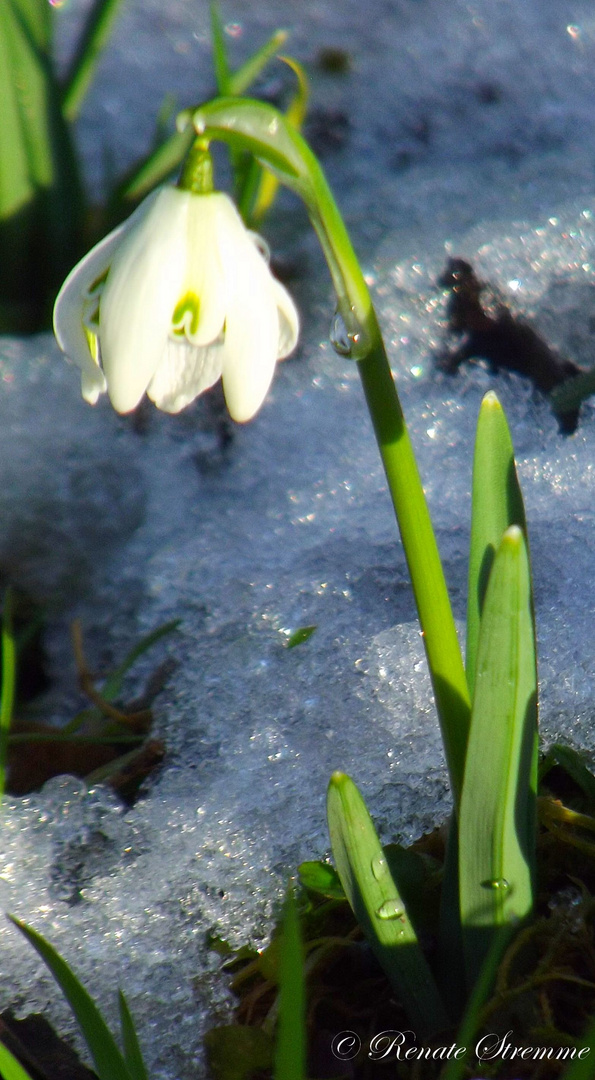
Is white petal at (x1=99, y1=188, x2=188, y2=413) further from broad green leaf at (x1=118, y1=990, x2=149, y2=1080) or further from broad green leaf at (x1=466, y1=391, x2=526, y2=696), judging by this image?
broad green leaf at (x1=118, y1=990, x2=149, y2=1080)

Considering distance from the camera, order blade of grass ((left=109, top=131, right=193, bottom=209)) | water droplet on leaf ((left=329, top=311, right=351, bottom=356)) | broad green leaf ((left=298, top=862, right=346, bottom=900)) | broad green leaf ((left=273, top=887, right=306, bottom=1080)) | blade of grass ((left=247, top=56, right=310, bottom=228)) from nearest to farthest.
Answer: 1. broad green leaf ((left=273, top=887, right=306, bottom=1080))
2. water droplet on leaf ((left=329, top=311, right=351, bottom=356))
3. broad green leaf ((left=298, top=862, right=346, bottom=900))
4. blade of grass ((left=247, top=56, right=310, bottom=228))
5. blade of grass ((left=109, top=131, right=193, bottom=209))

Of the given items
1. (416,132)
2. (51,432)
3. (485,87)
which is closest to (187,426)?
(51,432)

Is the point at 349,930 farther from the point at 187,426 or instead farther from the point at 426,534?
the point at 187,426

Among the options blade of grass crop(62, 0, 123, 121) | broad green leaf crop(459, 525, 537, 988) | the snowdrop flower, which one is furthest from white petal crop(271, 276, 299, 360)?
blade of grass crop(62, 0, 123, 121)

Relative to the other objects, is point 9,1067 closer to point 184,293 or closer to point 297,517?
point 184,293

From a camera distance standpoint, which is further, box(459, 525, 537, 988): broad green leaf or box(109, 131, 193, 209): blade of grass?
box(109, 131, 193, 209): blade of grass
